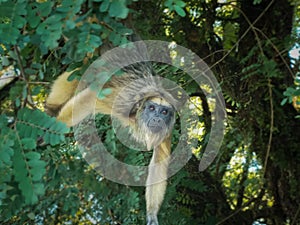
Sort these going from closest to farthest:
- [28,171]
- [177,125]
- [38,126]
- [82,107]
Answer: [28,171] < [38,126] < [82,107] < [177,125]

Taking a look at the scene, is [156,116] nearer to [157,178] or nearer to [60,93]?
[157,178]

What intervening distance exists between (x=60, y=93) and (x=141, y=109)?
58 centimetres

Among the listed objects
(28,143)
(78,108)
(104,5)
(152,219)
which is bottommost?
(152,219)

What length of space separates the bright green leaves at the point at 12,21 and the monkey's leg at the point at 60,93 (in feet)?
3.99

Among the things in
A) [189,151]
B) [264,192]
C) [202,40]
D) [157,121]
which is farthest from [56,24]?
[264,192]

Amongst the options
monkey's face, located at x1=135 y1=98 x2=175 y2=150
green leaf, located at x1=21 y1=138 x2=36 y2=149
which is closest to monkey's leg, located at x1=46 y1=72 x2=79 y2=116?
monkey's face, located at x1=135 y1=98 x2=175 y2=150

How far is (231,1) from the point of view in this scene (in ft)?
19.0

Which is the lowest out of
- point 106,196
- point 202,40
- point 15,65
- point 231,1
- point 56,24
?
point 106,196

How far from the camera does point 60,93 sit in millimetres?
4273

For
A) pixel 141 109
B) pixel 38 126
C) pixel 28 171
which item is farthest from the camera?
pixel 141 109

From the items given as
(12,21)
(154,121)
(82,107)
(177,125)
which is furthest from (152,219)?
(12,21)

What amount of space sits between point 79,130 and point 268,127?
2139mm

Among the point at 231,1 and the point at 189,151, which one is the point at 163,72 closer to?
the point at 189,151

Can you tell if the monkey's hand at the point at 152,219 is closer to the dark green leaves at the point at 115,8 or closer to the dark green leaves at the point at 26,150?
the dark green leaves at the point at 26,150
